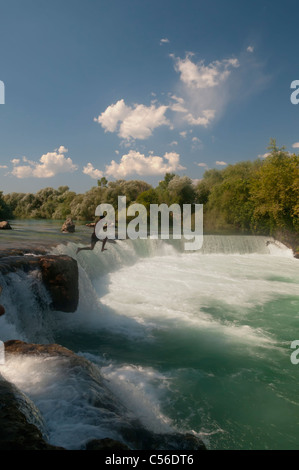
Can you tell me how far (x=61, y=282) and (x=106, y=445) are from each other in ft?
17.3

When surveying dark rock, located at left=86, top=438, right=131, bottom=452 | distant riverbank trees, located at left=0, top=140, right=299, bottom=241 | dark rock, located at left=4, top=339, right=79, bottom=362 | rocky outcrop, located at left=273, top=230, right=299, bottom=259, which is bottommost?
dark rock, located at left=86, top=438, right=131, bottom=452

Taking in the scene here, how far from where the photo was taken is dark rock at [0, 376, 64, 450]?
79.5 inches

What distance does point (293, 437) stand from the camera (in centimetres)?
363

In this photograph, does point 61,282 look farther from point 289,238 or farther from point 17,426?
point 289,238

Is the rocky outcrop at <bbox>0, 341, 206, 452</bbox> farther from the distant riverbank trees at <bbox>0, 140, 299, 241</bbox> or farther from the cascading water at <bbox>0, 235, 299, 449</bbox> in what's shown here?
the distant riverbank trees at <bbox>0, 140, 299, 241</bbox>

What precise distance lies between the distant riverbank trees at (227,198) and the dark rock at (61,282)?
17.2m

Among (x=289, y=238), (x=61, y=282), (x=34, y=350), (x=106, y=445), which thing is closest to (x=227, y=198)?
(x=289, y=238)

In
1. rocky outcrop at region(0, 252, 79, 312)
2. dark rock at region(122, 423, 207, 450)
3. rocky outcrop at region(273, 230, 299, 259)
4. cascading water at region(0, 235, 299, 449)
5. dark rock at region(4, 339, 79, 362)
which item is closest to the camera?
dark rock at region(122, 423, 207, 450)

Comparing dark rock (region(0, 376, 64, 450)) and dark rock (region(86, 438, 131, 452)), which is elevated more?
dark rock (region(0, 376, 64, 450))

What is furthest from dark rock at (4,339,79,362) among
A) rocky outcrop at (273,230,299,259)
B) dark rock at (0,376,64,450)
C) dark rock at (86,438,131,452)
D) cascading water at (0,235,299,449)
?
rocky outcrop at (273,230,299,259)

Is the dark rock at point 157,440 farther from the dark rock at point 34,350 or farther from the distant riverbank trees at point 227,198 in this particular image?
the distant riverbank trees at point 227,198

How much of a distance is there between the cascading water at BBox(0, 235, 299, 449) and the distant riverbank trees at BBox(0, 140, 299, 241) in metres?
10.9

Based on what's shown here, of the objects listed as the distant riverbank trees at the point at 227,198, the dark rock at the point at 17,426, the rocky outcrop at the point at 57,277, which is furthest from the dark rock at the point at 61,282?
the distant riverbank trees at the point at 227,198

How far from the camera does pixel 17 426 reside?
2.22 m
